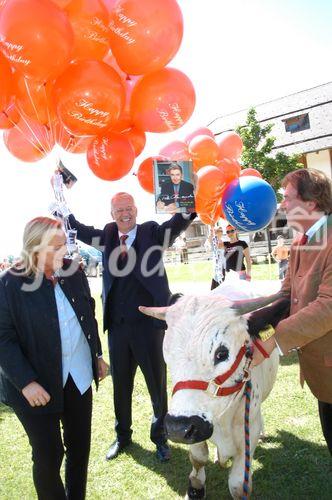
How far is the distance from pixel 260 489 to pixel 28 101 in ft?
11.2

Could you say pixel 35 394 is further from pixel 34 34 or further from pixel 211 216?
pixel 211 216

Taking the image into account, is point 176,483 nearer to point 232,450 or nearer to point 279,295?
point 232,450

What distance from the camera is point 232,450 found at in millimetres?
2484

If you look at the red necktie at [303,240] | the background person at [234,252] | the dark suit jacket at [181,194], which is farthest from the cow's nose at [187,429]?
the background person at [234,252]

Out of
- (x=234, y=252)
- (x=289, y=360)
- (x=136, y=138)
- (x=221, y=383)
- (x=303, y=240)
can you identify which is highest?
(x=136, y=138)

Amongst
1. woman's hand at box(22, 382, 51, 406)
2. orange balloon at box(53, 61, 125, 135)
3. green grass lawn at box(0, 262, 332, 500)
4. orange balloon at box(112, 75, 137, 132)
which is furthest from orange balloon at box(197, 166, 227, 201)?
green grass lawn at box(0, 262, 332, 500)

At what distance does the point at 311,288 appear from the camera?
2.20 metres

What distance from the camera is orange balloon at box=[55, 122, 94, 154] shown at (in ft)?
11.0

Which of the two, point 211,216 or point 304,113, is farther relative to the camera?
point 304,113

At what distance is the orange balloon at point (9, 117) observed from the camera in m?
3.14

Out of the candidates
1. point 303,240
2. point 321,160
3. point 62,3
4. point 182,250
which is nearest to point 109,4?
point 62,3

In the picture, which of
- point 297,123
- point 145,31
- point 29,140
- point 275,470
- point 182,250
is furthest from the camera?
point 297,123

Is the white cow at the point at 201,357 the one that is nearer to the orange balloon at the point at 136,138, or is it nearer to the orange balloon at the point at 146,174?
the orange balloon at the point at 146,174

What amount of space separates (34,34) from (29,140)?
3.32ft
